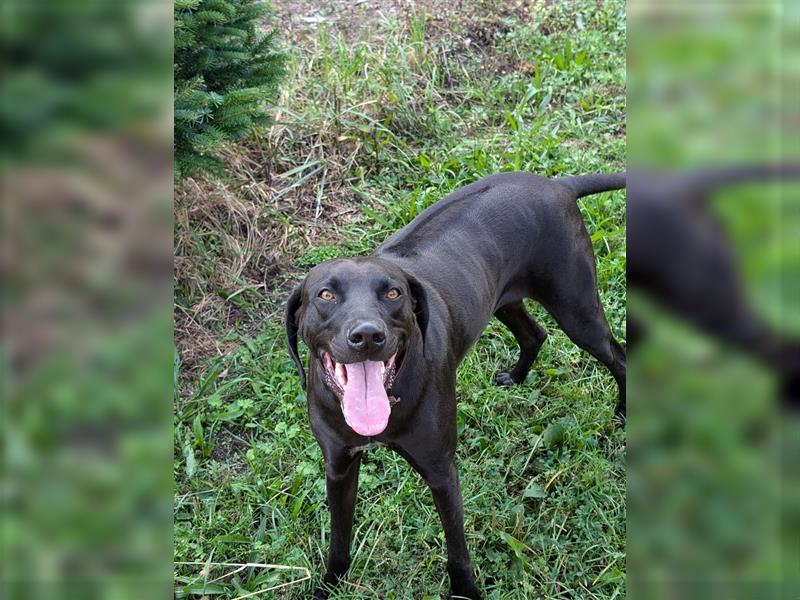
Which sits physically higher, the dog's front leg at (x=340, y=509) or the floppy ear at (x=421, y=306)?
the floppy ear at (x=421, y=306)

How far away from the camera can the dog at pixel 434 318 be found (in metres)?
2.94

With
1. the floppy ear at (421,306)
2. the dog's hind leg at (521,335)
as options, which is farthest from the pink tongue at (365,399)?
the dog's hind leg at (521,335)

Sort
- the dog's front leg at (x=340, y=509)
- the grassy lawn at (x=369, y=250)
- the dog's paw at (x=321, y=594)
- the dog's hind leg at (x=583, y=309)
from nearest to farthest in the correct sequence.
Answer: the dog's front leg at (x=340, y=509) → the dog's paw at (x=321, y=594) → the grassy lawn at (x=369, y=250) → the dog's hind leg at (x=583, y=309)

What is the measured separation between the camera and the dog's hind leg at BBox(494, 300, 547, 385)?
4.37 m

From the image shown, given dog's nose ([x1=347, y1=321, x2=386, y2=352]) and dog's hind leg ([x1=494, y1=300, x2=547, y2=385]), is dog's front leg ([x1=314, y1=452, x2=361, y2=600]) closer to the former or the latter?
dog's nose ([x1=347, y1=321, x2=386, y2=352])

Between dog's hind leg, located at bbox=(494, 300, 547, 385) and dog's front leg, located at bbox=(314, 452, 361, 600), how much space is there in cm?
135
